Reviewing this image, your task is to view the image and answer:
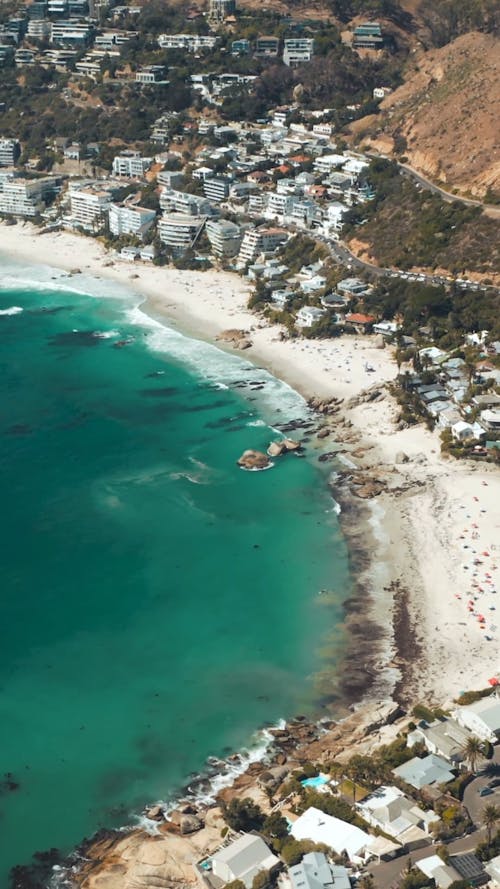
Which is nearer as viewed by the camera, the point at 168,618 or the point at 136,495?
the point at 168,618

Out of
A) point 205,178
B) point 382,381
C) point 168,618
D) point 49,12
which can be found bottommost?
point 168,618

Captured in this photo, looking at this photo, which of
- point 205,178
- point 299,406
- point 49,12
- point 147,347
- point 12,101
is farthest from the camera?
A: point 49,12

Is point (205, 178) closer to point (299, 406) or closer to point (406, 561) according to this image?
point (299, 406)

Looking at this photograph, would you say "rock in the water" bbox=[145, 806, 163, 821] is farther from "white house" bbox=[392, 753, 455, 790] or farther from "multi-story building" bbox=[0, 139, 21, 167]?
"multi-story building" bbox=[0, 139, 21, 167]

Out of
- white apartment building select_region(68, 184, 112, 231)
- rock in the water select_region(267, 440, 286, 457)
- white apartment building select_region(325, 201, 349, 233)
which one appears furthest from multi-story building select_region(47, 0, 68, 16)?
rock in the water select_region(267, 440, 286, 457)

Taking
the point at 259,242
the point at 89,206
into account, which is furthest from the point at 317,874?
the point at 89,206

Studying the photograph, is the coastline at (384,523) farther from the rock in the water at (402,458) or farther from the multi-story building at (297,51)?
the multi-story building at (297,51)

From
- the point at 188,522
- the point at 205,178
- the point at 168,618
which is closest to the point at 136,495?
the point at 188,522
